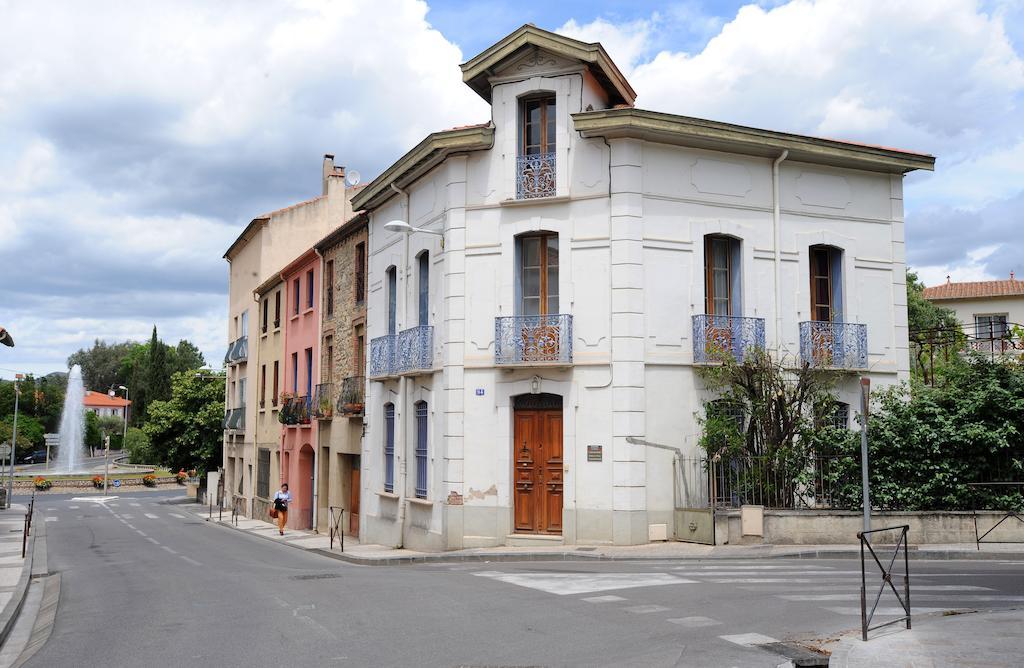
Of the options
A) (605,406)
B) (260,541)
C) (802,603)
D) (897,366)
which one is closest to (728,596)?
(802,603)

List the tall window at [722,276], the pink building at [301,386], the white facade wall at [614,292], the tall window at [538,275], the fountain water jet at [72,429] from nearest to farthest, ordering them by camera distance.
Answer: the white facade wall at [614,292] < the tall window at [538,275] < the tall window at [722,276] < the pink building at [301,386] < the fountain water jet at [72,429]

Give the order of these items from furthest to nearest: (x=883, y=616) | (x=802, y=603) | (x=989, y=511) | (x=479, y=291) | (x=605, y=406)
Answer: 1. (x=479, y=291)
2. (x=605, y=406)
3. (x=989, y=511)
4. (x=802, y=603)
5. (x=883, y=616)

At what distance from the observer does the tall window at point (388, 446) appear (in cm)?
2275

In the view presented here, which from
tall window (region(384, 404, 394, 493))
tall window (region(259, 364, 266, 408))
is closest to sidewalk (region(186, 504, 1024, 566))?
tall window (region(384, 404, 394, 493))

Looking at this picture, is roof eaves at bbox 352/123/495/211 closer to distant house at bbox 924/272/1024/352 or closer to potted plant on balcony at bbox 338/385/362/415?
potted plant on balcony at bbox 338/385/362/415

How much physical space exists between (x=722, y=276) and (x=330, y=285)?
14.5 meters

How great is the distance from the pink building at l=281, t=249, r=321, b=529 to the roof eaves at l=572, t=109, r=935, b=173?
15.1 meters

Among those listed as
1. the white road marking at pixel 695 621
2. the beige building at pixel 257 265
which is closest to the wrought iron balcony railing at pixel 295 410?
the beige building at pixel 257 265

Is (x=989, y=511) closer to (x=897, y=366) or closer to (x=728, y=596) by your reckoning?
(x=897, y=366)

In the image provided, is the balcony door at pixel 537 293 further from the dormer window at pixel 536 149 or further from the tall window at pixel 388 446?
the tall window at pixel 388 446

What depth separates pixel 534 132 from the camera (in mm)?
18969

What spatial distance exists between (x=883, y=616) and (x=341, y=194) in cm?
3175

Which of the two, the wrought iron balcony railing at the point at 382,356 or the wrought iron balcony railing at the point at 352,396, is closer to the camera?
the wrought iron balcony railing at the point at 382,356

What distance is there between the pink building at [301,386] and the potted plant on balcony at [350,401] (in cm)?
413
